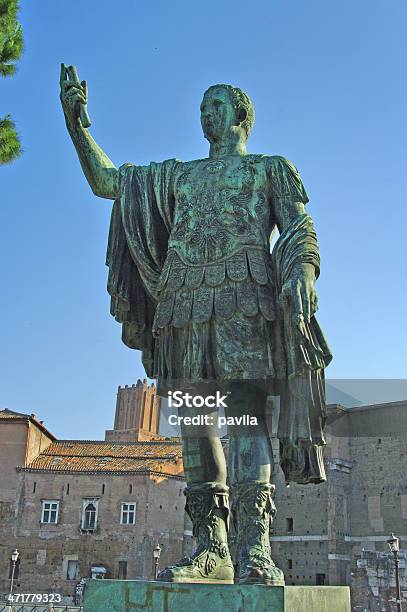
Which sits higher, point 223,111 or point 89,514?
point 223,111

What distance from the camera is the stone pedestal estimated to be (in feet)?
8.57

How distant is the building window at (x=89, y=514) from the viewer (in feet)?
120

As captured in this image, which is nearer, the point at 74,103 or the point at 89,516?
the point at 74,103

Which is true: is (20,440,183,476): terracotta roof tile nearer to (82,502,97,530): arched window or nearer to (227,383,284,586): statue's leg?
(82,502,97,530): arched window

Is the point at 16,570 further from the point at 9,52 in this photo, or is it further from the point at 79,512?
the point at 9,52

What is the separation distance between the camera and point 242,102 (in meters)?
3.94

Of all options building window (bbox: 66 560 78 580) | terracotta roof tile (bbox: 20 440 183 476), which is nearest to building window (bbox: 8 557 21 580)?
building window (bbox: 66 560 78 580)

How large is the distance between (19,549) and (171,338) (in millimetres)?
35755

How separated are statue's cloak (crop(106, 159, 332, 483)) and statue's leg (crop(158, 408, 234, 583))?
0.36m

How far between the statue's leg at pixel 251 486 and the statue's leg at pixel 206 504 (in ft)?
0.46

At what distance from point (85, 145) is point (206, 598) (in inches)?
106

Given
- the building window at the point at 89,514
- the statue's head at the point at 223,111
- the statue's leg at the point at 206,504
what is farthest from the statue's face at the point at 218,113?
the building window at the point at 89,514

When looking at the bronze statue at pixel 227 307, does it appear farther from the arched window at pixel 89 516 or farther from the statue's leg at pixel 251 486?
the arched window at pixel 89 516

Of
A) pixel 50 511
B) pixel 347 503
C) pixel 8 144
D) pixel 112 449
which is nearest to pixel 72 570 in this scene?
pixel 50 511
